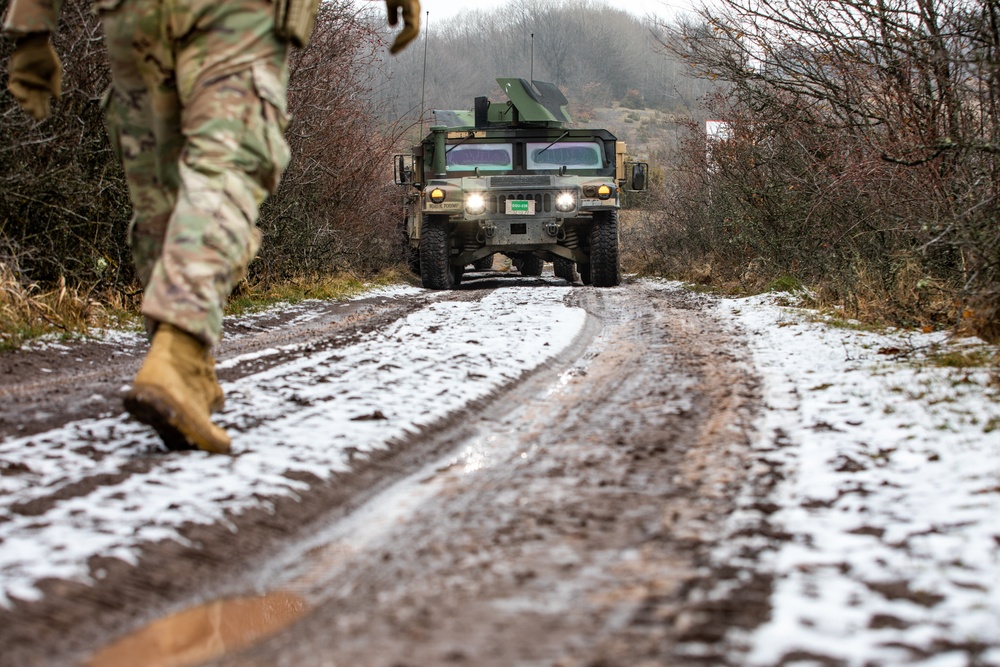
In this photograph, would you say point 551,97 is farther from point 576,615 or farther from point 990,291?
point 576,615

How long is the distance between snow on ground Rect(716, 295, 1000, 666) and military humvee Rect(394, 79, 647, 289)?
8.04 meters

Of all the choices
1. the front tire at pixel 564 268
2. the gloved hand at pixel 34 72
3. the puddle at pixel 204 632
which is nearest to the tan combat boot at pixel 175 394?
the puddle at pixel 204 632

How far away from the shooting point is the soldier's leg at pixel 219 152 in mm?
1978

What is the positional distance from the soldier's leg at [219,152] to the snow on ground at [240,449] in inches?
12.0

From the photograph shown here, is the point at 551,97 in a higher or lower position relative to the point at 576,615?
higher

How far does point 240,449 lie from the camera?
6.72 ft

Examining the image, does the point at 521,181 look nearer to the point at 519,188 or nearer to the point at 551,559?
the point at 519,188

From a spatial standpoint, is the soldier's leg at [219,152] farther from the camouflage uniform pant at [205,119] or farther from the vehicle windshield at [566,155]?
the vehicle windshield at [566,155]

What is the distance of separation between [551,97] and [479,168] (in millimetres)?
1759

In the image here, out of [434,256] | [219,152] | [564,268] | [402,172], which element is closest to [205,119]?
[219,152]

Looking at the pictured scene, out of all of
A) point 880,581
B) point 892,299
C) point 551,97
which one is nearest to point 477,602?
point 880,581

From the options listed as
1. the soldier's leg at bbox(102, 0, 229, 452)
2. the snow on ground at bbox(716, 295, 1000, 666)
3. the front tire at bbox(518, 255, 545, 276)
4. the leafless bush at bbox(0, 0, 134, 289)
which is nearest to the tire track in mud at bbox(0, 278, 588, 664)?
the soldier's leg at bbox(102, 0, 229, 452)

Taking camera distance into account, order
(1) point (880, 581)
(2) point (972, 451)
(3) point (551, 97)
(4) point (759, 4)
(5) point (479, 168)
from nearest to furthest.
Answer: (1) point (880, 581), (2) point (972, 451), (4) point (759, 4), (5) point (479, 168), (3) point (551, 97)

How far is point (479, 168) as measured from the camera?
1155 cm
